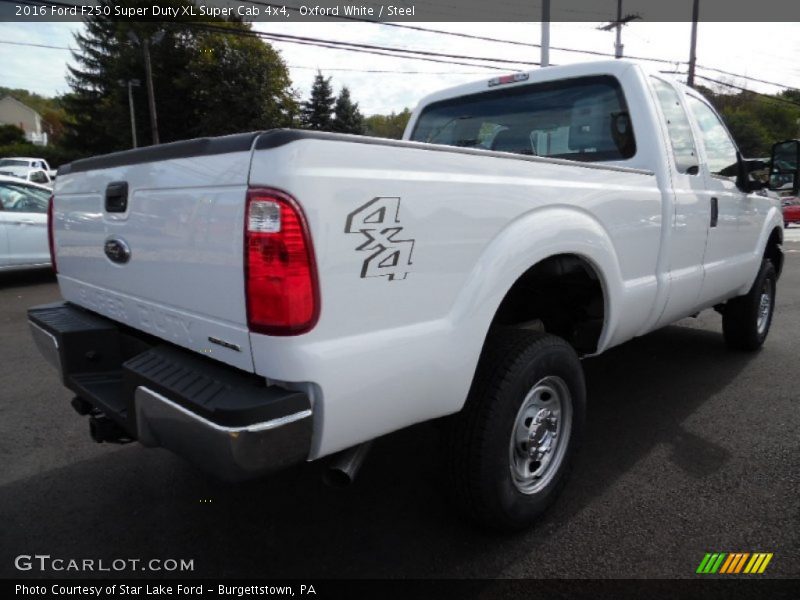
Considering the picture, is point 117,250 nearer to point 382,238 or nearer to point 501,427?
point 382,238

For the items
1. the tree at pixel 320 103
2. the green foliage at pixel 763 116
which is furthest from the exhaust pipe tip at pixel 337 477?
the green foliage at pixel 763 116

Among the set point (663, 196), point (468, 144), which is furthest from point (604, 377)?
point (468, 144)

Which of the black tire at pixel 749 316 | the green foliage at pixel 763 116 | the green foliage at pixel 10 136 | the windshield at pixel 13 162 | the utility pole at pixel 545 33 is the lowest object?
the black tire at pixel 749 316

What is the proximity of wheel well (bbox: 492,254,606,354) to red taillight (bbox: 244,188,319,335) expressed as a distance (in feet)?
4.41

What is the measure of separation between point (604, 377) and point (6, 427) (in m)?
4.03

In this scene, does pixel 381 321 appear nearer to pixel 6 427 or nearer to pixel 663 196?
pixel 663 196

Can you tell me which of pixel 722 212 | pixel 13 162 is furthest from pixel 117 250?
pixel 13 162

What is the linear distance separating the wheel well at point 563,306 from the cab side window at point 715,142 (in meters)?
1.44

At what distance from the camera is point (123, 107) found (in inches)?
1603

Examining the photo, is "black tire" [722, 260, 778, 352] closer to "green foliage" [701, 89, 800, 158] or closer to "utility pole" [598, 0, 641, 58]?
"utility pole" [598, 0, 641, 58]

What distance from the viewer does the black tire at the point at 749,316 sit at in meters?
4.62

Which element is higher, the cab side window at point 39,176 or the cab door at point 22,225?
the cab side window at point 39,176

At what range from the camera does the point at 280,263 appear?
5.06 ft

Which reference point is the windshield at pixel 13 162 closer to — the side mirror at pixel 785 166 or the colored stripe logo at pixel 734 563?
the side mirror at pixel 785 166
